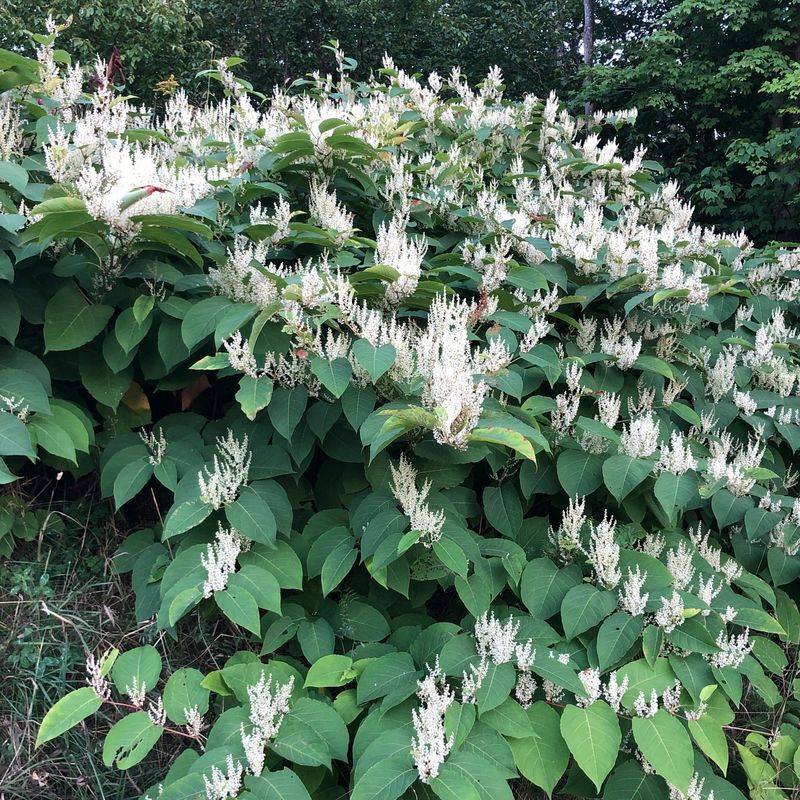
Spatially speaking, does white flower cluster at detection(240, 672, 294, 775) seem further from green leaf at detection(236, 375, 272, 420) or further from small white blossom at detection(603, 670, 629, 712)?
small white blossom at detection(603, 670, 629, 712)

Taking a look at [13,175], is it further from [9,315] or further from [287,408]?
[287,408]

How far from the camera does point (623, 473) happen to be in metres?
2.45

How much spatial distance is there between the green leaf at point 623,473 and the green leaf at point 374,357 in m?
0.94

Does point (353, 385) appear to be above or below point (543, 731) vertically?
above

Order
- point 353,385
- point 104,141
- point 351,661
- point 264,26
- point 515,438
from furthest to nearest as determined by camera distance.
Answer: point 264,26, point 104,141, point 353,385, point 351,661, point 515,438

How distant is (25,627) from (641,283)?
3059mm

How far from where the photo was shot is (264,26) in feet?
45.3

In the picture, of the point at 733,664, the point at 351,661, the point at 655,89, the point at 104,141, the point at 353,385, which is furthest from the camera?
the point at 655,89

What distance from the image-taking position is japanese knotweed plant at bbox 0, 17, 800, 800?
6.39 feet

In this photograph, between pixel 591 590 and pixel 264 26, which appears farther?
pixel 264 26

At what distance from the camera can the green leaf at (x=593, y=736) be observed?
6.03 ft

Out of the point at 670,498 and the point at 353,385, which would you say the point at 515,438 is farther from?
the point at 670,498

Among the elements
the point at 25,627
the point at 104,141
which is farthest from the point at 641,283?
the point at 25,627

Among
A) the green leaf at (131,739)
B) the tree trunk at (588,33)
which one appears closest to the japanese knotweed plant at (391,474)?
the green leaf at (131,739)
